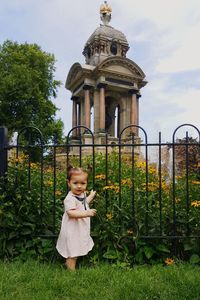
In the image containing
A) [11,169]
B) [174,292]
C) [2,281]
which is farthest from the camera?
[11,169]

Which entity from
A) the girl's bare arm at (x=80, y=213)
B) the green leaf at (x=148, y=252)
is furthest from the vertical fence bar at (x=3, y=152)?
the green leaf at (x=148, y=252)

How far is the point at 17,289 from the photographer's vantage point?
3135 mm

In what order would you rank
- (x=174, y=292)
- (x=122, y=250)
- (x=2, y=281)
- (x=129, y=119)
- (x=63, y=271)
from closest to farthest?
(x=174, y=292) → (x=2, y=281) → (x=63, y=271) → (x=122, y=250) → (x=129, y=119)

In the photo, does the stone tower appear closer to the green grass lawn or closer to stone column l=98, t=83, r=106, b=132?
stone column l=98, t=83, r=106, b=132

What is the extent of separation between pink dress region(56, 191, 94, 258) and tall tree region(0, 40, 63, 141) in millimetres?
20886

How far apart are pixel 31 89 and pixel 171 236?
23643 millimetres

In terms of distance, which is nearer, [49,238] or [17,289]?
[17,289]

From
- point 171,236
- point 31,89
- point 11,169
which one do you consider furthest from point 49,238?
point 31,89

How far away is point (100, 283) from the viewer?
3270 mm

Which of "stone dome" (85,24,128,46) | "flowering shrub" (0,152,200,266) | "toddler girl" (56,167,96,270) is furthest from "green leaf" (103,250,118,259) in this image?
"stone dome" (85,24,128,46)

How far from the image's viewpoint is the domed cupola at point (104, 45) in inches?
1152

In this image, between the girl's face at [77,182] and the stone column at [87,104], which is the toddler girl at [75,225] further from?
the stone column at [87,104]

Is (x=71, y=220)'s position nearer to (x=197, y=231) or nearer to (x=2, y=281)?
(x=2, y=281)

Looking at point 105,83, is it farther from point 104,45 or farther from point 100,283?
point 100,283
